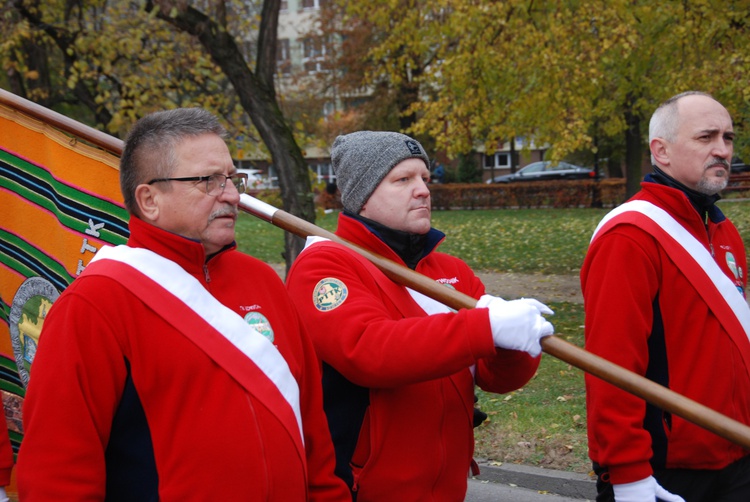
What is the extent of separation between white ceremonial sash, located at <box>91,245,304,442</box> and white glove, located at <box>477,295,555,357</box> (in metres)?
0.61

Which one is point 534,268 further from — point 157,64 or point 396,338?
point 396,338

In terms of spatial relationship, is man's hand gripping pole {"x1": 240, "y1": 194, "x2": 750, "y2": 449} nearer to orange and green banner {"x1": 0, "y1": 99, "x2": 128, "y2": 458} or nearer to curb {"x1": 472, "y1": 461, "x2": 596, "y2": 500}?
orange and green banner {"x1": 0, "y1": 99, "x2": 128, "y2": 458}

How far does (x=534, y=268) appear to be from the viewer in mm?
15531

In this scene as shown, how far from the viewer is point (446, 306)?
297 cm

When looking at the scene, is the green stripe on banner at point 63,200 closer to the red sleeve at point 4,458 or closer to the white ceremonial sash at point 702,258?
the red sleeve at point 4,458

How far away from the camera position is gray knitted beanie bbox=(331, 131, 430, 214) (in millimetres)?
3008

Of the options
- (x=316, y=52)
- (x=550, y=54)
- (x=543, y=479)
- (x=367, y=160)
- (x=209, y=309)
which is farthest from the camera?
(x=316, y=52)

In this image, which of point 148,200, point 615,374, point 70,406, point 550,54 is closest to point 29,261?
point 148,200

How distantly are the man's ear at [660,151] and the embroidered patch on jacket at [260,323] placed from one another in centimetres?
173

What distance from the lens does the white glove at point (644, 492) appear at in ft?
9.41

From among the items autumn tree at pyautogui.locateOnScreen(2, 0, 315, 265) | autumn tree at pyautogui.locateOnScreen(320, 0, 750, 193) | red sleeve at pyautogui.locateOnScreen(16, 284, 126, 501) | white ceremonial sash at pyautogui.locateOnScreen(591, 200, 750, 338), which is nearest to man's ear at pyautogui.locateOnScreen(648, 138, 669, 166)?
white ceremonial sash at pyautogui.locateOnScreen(591, 200, 750, 338)

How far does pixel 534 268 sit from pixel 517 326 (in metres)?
13.3

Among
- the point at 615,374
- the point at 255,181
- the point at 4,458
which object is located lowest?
the point at 4,458

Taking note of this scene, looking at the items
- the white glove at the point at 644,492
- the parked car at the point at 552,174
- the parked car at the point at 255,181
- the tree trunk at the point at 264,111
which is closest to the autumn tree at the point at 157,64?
the tree trunk at the point at 264,111
